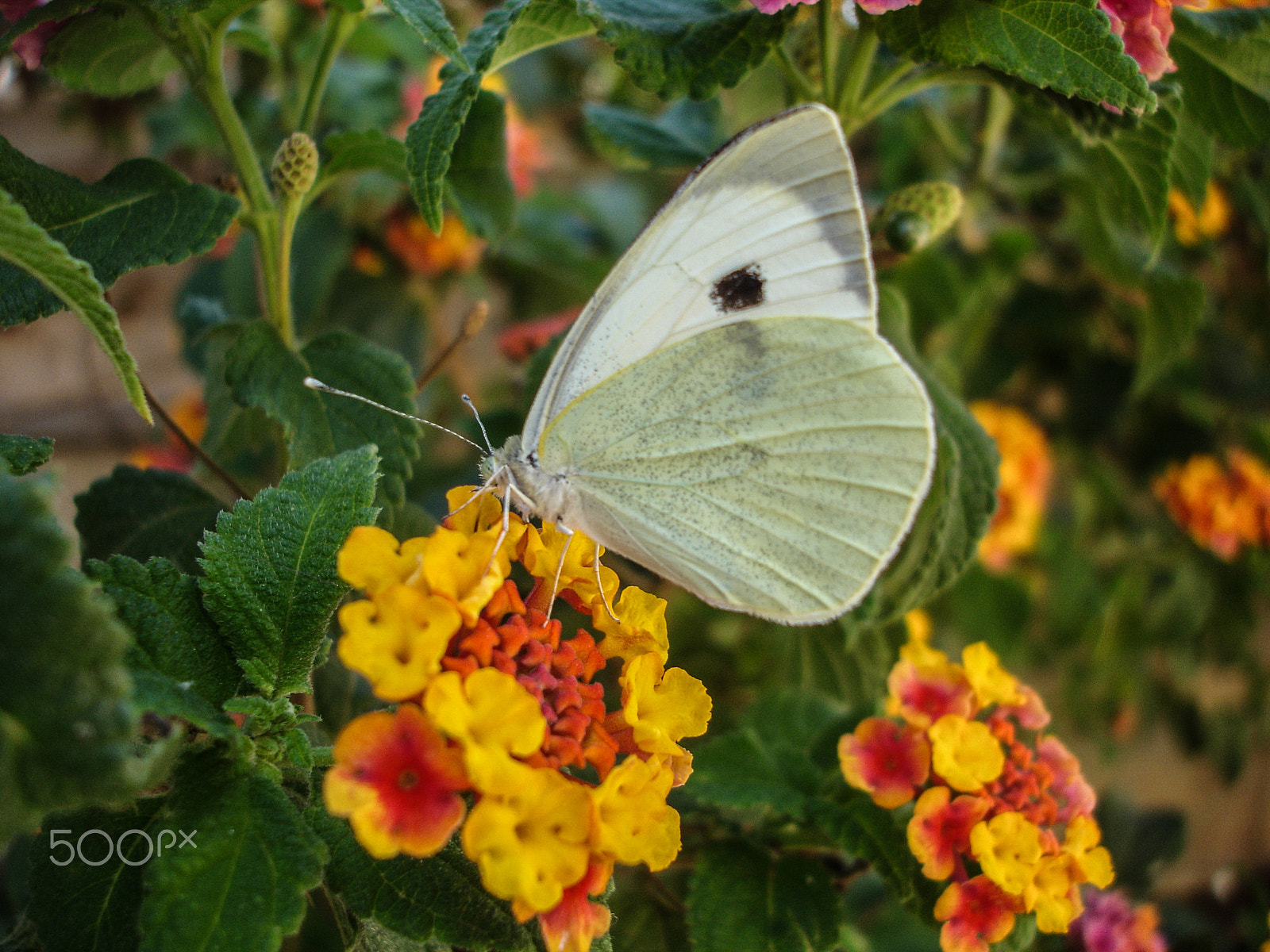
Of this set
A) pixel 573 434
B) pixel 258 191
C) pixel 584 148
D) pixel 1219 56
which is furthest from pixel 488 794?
pixel 584 148

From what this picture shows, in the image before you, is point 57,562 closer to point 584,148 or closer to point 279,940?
point 279,940

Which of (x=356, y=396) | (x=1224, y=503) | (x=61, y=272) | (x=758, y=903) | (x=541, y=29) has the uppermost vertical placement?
(x=541, y=29)

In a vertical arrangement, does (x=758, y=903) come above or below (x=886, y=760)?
below

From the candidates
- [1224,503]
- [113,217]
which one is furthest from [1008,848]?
[1224,503]

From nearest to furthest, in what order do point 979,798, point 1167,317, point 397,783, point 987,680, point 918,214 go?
1. point 397,783
2. point 979,798
3. point 987,680
4. point 918,214
5. point 1167,317

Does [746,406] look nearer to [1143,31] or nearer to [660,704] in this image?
[660,704]

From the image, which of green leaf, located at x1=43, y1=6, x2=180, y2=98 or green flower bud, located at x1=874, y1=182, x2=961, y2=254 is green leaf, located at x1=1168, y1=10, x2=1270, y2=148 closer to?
green flower bud, located at x1=874, y1=182, x2=961, y2=254
